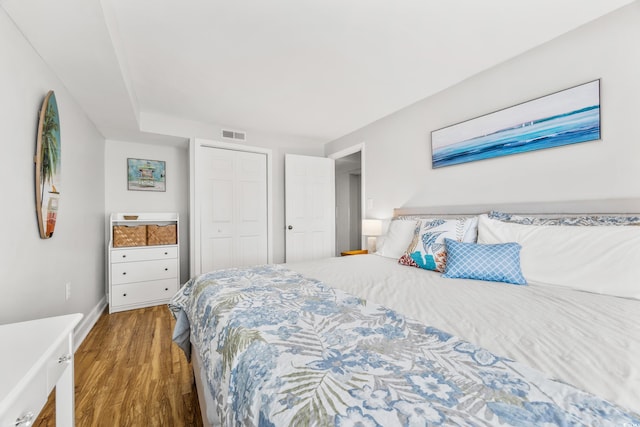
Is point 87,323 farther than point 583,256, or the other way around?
point 87,323

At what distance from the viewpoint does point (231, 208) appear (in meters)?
3.80

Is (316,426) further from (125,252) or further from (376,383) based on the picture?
(125,252)

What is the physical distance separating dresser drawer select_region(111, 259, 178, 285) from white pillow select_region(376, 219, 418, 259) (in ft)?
8.50

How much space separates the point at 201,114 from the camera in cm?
335

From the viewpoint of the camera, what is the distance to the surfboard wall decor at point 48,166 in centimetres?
164

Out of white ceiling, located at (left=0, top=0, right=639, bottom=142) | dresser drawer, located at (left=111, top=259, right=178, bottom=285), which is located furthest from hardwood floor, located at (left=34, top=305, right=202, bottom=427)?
white ceiling, located at (left=0, top=0, right=639, bottom=142)

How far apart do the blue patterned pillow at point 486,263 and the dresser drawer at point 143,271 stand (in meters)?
3.17

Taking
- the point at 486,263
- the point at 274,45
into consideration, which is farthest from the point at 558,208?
the point at 274,45

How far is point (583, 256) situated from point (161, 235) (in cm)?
390

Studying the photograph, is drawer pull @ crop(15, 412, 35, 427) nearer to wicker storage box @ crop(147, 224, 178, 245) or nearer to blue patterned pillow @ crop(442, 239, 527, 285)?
blue patterned pillow @ crop(442, 239, 527, 285)

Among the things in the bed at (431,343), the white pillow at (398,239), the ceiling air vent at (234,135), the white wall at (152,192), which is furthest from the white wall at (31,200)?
the white pillow at (398,239)

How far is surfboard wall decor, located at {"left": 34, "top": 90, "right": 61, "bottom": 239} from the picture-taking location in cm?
164

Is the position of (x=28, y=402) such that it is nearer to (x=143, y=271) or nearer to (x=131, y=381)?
(x=131, y=381)

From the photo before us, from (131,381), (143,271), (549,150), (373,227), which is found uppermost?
(549,150)
